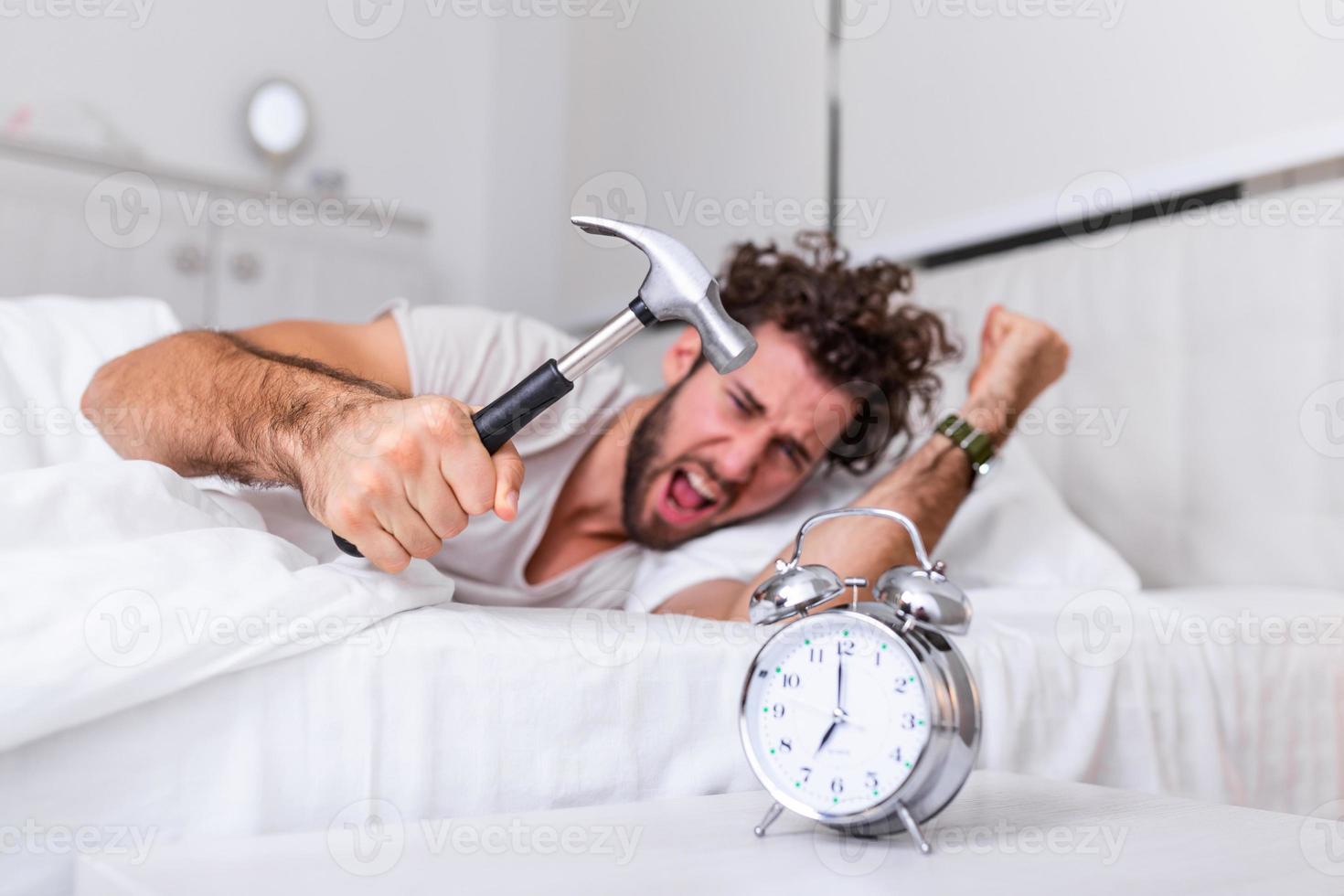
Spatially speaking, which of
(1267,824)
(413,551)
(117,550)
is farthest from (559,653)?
(1267,824)

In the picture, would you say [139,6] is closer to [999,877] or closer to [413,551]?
[413,551]

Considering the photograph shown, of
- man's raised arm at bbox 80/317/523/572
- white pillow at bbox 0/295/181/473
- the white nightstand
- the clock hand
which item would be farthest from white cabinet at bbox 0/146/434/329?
the clock hand

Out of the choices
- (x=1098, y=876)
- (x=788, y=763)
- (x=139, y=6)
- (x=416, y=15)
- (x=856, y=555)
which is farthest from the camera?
(x=416, y=15)

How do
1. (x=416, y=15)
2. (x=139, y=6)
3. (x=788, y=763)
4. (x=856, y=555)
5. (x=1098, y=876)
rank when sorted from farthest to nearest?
1. (x=416, y=15)
2. (x=139, y=6)
3. (x=856, y=555)
4. (x=788, y=763)
5. (x=1098, y=876)

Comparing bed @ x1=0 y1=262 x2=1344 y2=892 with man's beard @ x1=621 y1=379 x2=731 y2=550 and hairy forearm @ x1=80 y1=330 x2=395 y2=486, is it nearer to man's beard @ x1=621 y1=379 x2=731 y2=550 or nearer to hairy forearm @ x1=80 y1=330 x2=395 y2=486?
hairy forearm @ x1=80 y1=330 x2=395 y2=486

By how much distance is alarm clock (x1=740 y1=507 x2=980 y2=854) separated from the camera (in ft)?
2.20

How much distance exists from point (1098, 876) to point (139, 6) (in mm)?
2770

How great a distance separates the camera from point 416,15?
3084 mm

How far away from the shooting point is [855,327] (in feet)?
5.16

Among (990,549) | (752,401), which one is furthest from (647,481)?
(990,549)

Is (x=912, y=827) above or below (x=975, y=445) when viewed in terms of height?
below

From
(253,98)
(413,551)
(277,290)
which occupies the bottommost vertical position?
(413,551)

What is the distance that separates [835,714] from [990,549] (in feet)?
2.89

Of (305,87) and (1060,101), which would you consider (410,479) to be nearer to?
(1060,101)
